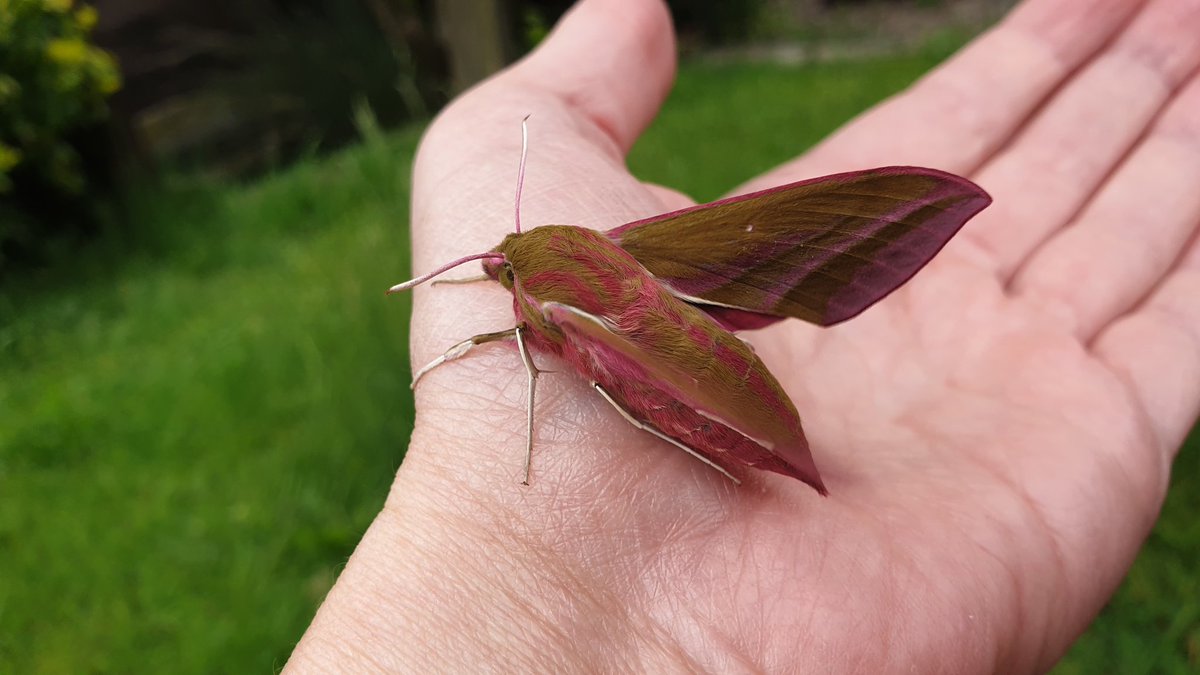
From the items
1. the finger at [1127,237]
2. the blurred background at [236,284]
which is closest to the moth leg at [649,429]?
the finger at [1127,237]

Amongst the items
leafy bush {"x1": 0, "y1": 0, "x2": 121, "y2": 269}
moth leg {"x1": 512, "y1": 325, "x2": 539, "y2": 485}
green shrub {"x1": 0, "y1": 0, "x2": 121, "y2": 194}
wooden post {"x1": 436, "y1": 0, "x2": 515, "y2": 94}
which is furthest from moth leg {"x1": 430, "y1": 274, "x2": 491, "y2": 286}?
wooden post {"x1": 436, "y1": 0, "x2": 515, "y2": 94}

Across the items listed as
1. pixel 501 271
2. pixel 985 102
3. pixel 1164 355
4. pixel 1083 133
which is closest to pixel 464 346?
pixel 501 271

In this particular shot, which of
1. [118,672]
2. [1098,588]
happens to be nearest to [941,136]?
[1098,588]

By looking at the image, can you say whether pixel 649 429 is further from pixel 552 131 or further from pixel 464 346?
pixel 552 131

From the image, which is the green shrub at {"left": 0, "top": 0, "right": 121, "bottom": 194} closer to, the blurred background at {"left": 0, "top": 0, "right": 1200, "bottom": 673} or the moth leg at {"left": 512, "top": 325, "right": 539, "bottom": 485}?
the blurred background at {"left": 0, "top": 0, "right": 1200, "bottom": 673}

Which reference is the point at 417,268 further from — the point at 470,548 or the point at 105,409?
the point at 105,409

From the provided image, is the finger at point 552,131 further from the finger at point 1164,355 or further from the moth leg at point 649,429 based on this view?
the finger at point 1164,355
